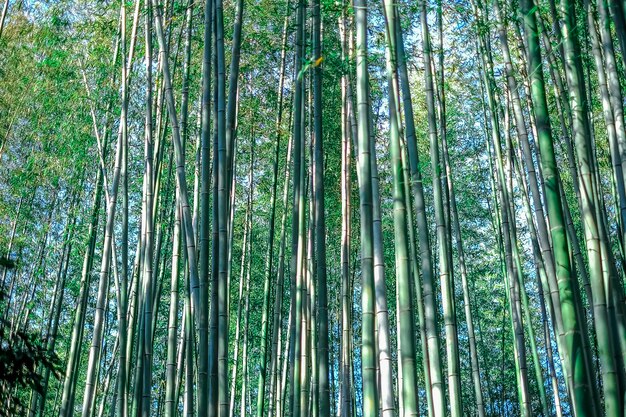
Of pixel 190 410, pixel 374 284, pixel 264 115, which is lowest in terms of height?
pixel 190 410

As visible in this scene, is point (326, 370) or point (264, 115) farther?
point (264, 115)

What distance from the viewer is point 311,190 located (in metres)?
4.65

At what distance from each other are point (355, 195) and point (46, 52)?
11.1ft

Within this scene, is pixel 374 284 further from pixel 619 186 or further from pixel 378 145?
pixel 378 145

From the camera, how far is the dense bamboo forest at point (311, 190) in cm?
290

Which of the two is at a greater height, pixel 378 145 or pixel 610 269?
pixel 378 145

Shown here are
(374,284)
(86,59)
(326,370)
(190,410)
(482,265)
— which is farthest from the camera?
(482,265)

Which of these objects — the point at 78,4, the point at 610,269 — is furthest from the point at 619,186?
the point at 78,4

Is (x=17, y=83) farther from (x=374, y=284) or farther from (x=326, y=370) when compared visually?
(x=374, y=284)

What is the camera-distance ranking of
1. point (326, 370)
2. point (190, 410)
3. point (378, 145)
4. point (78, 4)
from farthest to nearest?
point (378, 145) → point (78, 4) → point (190, 410) → point (326, 370)

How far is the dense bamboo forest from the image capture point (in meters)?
2.90

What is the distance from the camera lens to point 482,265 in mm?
12375

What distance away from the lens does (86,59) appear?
22.6ft

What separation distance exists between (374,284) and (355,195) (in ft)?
16.6
